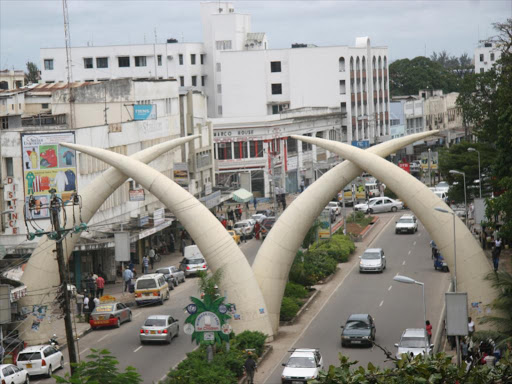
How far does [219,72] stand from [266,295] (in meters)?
75.0

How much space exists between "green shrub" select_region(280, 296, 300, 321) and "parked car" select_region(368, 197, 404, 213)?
3682 cm

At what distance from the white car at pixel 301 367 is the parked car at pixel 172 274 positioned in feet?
63.6

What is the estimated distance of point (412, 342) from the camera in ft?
116

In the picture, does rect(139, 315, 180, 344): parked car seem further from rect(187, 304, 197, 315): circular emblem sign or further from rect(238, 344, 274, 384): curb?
rect(187, 304, 197, 315): circular emblem sign

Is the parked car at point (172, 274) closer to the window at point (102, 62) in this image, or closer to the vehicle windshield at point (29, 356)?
the vehicle windshield at point (29, 356)

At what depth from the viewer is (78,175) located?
175ft

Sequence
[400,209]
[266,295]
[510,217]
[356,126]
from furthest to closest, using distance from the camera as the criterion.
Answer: [356,126] → [400,209] → [510,217] → [266,295]

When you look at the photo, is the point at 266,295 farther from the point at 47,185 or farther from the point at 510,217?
the point at 47,185

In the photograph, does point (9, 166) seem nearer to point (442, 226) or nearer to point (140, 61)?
point (442, 226)

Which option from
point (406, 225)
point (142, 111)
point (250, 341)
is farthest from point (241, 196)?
point (250, 341)

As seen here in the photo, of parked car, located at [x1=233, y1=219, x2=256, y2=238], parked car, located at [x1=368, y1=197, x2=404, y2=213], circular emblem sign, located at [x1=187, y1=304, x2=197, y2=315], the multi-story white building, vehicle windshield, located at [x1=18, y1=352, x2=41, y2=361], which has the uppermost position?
the multi-story white building

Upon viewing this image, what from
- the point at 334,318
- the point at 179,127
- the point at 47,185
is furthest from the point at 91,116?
the point at 334,318

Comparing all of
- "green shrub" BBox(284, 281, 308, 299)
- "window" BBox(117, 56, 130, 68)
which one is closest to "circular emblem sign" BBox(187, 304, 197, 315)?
"green shrub" BBox(284, 281, 308, 299)

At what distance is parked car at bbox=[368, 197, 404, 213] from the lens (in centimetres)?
8025
